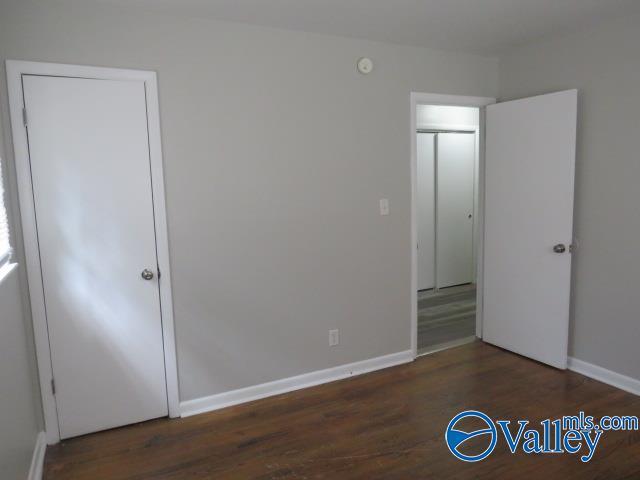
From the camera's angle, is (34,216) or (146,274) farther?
(146,274)

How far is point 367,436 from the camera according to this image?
2545 millimetres

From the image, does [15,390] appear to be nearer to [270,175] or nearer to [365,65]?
[270,175]

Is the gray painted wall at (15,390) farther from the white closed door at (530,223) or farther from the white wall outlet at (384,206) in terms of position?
the white closed door at (530,223)

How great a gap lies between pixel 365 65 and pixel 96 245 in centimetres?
207

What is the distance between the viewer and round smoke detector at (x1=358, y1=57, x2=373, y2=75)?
3.10m

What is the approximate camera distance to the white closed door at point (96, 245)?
2.39 meters

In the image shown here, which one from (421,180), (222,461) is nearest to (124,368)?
(222,461)

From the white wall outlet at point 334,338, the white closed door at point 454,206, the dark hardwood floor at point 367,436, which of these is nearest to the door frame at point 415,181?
the dark hardwood floor at point 367,436

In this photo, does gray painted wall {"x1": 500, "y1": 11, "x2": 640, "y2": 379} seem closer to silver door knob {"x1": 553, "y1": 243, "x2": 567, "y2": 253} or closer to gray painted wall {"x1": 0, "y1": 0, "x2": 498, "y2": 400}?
silver door knob {"x1": 553, "y1": 243, "x2": 567, "y2": 253}

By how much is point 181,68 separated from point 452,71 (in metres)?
2.04

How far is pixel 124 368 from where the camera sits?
2.66 m

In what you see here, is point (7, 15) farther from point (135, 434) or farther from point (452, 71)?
point (452, 71)

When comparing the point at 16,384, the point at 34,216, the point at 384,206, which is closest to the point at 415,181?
the point at 384,206

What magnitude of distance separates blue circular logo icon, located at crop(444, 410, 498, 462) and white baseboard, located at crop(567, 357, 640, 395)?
1.03 m
